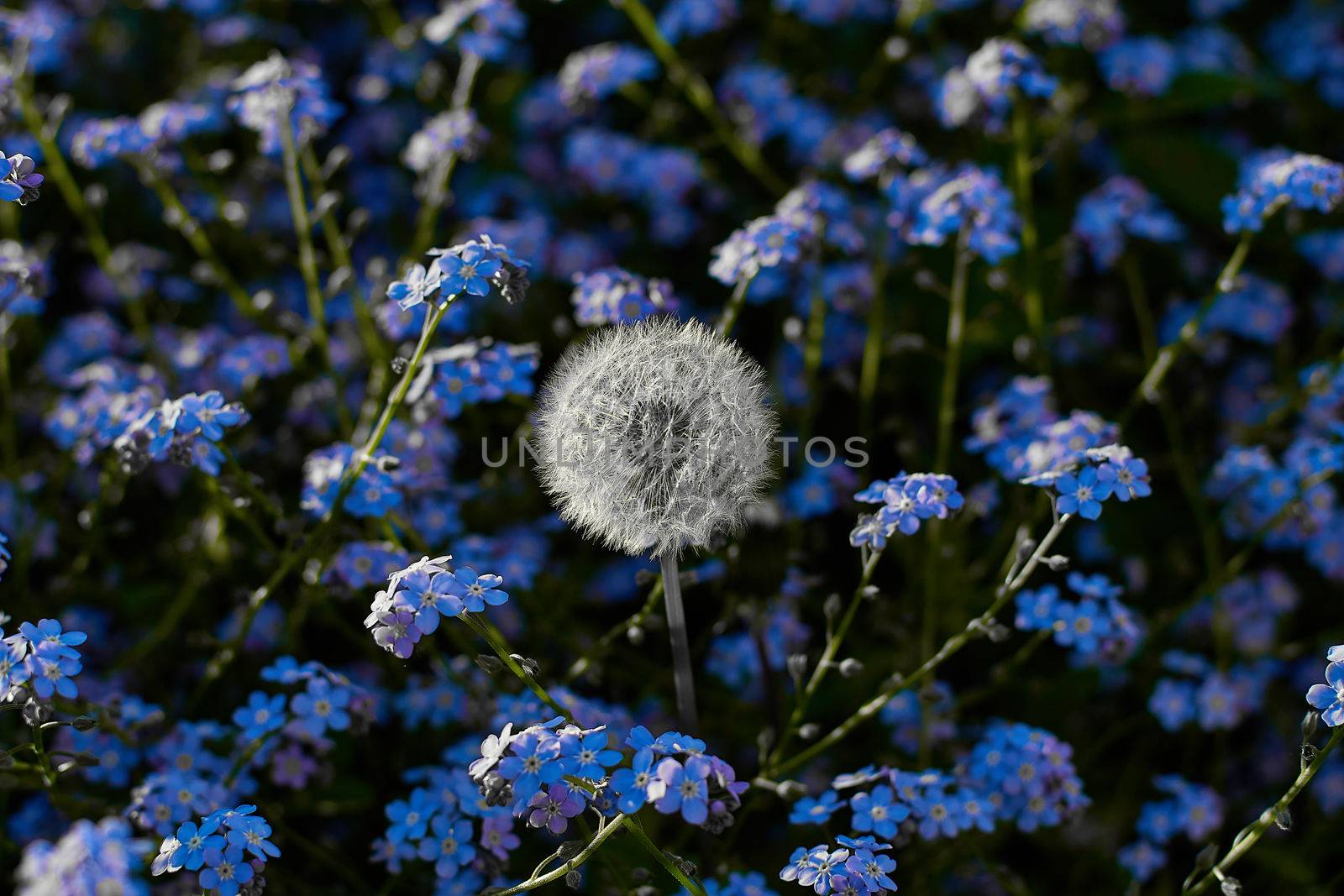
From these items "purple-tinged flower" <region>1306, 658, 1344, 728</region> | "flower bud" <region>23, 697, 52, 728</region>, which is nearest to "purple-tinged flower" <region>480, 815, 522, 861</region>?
"flower bud" <region>23, 697, 52, 728</region>

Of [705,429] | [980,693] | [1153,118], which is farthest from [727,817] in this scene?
[1153,118]

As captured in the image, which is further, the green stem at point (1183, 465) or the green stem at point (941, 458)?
the green stem at point (1183, 465)

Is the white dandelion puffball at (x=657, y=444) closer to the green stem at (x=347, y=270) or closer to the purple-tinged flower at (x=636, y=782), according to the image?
the purple-tinged flower at (x=636, y=782)

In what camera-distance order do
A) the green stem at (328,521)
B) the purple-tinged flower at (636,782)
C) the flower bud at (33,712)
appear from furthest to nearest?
1. the green stem at (328,521)
2. the flower bud at (33,712)
3. the purple-tinged flower at (636,782)

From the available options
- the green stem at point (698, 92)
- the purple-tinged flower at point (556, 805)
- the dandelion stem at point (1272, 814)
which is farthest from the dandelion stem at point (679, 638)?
the green stem at point (698, 92)

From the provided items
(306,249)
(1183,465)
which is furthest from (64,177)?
(1183,465)

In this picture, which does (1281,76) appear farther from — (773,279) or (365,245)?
(365,245)

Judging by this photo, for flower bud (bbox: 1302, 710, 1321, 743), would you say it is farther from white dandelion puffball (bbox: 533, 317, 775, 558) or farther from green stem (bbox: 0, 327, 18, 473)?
green stem (bbox: 0, 327, 18, 473)
